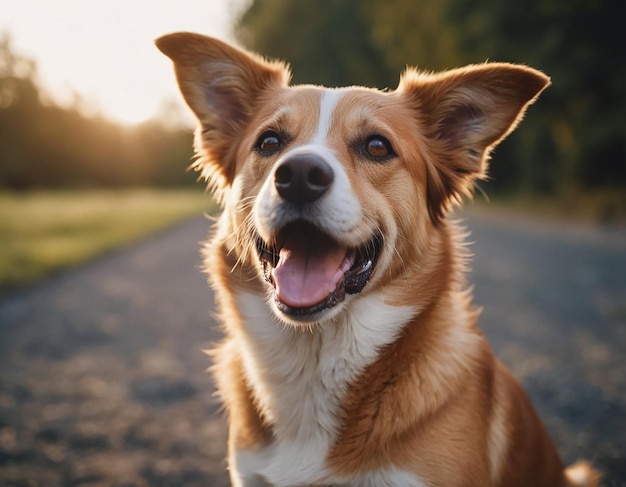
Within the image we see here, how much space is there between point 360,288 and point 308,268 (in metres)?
0.26

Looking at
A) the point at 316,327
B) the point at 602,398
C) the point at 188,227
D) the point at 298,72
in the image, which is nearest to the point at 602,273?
the point at 602,398

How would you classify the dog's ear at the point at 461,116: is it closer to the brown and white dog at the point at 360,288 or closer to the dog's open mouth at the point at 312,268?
the brown and white dog at the point at 360,288

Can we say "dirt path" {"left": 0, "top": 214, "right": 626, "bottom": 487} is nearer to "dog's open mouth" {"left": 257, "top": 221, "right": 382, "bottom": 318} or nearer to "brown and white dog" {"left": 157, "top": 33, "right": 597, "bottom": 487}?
"brown and white dog" {"left": 157, "top": 33, "right": 597, "bottom": 487}

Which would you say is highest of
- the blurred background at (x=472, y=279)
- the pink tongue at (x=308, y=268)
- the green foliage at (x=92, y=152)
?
the pink tongue at (x=308, y=268)

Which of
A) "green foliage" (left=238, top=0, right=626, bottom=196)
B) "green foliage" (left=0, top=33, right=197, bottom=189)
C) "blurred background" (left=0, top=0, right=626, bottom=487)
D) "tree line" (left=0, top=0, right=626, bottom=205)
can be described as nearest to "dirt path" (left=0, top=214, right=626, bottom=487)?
"blurred background" (left=0, top=0, right=626, bottom=487)

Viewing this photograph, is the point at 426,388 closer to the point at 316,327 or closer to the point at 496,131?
the point at 316,327

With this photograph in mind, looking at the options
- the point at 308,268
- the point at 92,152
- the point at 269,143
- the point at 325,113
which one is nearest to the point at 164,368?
the point at 269,143

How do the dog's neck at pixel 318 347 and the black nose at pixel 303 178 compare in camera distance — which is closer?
the black nose at pixel 303 178

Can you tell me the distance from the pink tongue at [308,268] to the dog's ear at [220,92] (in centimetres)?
80

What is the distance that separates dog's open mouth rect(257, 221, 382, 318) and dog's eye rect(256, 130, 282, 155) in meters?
0.49

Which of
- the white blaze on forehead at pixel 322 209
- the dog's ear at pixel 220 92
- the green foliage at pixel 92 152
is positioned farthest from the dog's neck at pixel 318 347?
the green foliage at pixel 92 152

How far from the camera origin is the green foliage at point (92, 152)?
4428 cm

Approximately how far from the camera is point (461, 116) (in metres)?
3.18

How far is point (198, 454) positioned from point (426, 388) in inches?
75.8
